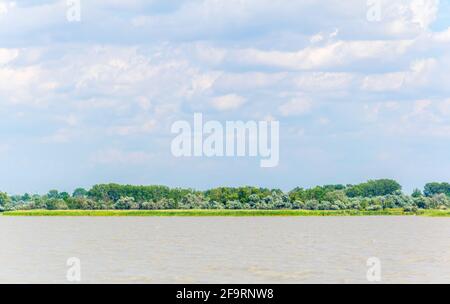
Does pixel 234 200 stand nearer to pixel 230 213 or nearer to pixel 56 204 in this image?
pixel 230 213

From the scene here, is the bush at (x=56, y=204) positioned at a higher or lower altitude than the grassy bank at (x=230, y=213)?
higher

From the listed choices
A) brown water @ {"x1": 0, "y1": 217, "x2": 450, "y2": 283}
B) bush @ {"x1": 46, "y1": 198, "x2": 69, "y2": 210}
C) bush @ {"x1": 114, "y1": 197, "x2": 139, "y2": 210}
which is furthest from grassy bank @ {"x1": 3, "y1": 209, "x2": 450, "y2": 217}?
brown water @ {"x1": 0, "y1": 217, "x2": 450, "y2": 283}

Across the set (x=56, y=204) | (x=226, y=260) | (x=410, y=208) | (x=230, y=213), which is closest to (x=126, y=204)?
(x=56, y=204)

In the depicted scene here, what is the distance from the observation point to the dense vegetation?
123062 mm

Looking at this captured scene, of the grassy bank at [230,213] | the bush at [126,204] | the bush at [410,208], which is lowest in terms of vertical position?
the grassy bank at [230,213]

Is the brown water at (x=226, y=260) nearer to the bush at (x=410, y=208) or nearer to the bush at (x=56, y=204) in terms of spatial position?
the bush at (x=410, y=208)

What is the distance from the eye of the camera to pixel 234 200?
124 metres

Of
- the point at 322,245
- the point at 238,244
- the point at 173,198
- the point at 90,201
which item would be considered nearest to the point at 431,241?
the point at 322,245

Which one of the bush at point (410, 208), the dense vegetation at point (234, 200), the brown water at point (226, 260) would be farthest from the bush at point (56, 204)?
the brown water at point (226, 260)

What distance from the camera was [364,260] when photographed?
47.2 meters

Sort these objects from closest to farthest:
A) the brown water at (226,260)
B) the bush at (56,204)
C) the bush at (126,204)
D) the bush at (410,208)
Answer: the brown water at (226,260)
the bush at (410,208)
the bush at (126,204)
the bush at (56,204)

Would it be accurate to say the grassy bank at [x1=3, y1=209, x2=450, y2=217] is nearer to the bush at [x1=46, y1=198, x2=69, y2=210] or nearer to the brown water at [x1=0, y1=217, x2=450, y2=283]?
the bush at [x1=46, y1=198, x2=69, y2=210]

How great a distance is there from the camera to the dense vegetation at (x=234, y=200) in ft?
404
